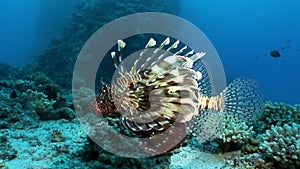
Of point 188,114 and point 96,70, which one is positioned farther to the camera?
point 96,70

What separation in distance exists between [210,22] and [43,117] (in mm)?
88692

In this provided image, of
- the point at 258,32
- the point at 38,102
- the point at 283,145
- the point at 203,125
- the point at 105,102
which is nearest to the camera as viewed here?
the point at 105,102

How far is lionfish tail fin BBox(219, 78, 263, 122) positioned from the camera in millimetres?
3398

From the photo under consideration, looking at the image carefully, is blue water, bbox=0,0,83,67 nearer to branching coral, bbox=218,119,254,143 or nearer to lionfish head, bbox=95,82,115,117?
branching coral, bbox=218,119,254,143

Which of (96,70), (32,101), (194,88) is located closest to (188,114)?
(194,88)

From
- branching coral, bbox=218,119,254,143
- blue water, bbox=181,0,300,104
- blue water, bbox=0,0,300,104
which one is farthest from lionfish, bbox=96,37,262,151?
blue water, bbox=181,0,300,104

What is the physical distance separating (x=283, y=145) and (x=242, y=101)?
1.16m

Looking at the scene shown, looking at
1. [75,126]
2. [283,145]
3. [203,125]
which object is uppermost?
[75,126]

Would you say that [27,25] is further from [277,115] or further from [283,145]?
[283,145]

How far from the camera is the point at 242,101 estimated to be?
136 inches

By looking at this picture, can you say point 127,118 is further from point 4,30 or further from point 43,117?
point 4,30

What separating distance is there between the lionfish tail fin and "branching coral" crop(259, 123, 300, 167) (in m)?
0.82

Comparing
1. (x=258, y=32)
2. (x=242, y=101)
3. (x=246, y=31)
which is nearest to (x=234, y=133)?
(x=242, y=101)

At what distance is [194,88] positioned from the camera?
258 cm
